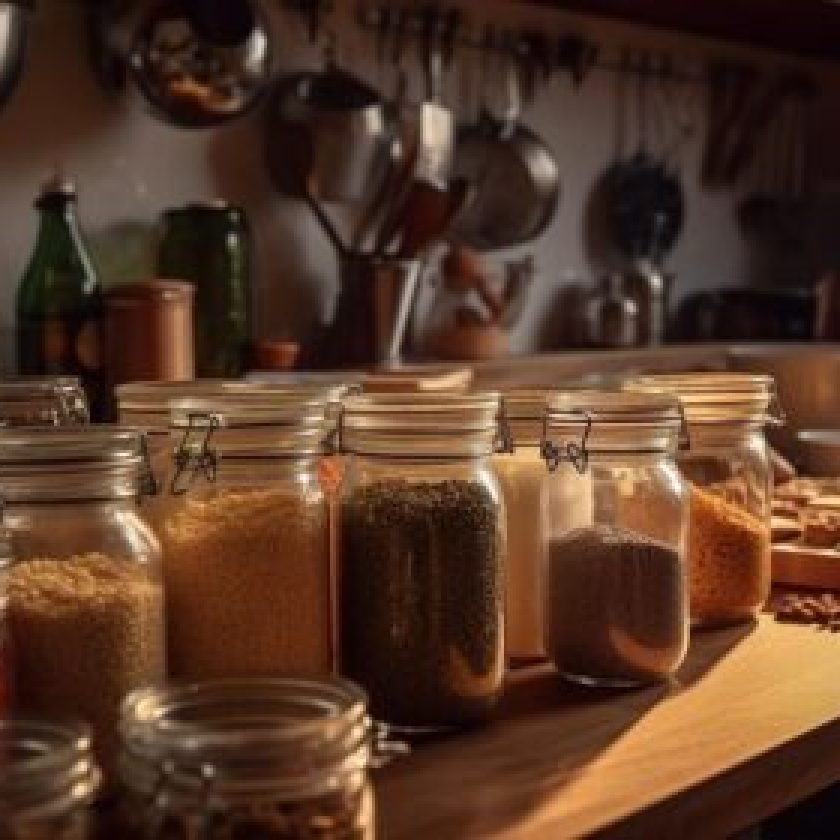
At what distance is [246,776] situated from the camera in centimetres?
62

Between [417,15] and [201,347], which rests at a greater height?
[417,15]

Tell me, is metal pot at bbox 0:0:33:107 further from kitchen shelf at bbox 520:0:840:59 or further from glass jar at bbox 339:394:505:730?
kitchen shelf at bbox 520:0:840:59

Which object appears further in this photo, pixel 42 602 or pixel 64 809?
pixel 42 602

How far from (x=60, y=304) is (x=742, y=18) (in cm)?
158

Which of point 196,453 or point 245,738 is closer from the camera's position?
point 245,738

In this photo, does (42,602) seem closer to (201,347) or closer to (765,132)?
(201,347)

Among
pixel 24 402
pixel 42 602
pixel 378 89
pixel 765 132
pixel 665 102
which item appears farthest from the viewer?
pixel 765 132

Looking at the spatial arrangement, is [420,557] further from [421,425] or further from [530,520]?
[530,520]

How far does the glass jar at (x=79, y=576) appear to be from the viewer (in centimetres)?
74

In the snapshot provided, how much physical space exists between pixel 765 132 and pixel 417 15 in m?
1.06

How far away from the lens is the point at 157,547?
80 centimetres

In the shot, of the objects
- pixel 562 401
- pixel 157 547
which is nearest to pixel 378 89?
pixel 562 401

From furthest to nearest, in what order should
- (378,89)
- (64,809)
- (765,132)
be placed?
(765,132) → (378,89) → (64,809)

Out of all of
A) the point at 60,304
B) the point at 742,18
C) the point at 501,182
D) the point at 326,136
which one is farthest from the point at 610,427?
the point at 742,18
